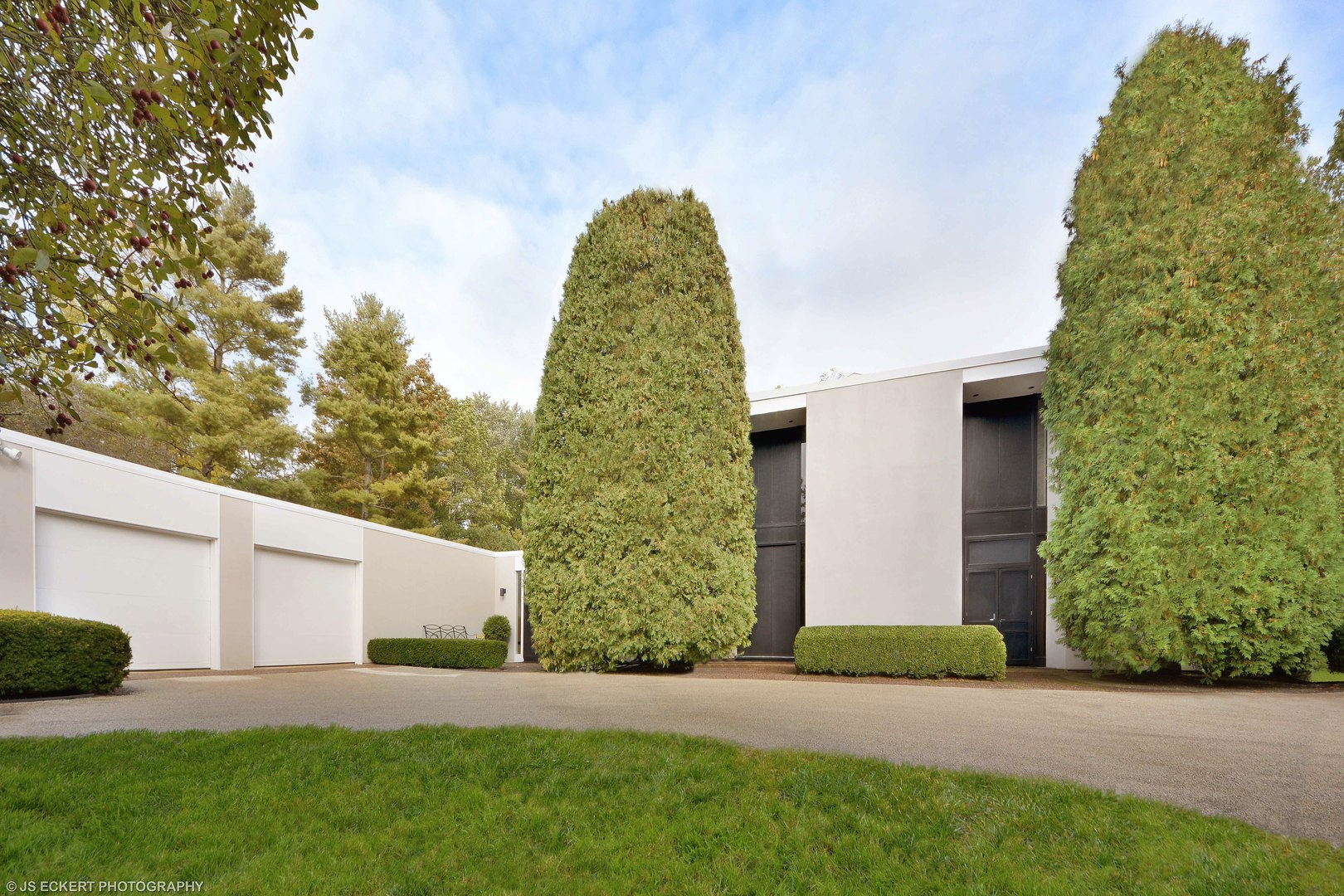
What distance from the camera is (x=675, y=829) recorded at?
10.8ft

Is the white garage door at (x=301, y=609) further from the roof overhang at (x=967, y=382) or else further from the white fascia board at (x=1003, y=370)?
the white fascia board at (x=1003, y=370)

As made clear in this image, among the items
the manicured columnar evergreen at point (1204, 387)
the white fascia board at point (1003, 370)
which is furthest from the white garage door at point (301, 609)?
the manicured columnar evergreen at point (1204, 387)

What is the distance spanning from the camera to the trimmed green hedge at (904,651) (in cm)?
937

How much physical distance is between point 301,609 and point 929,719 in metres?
13.1

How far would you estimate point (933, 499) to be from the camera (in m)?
11.9

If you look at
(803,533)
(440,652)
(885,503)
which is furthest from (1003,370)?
(440,652)

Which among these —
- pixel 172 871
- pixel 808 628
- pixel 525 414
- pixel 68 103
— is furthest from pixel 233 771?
pixel 525 414

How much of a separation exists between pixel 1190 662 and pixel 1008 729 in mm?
5470

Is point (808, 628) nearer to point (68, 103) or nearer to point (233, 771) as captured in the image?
point (233, 771)

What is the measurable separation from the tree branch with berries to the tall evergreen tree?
57.4 ft

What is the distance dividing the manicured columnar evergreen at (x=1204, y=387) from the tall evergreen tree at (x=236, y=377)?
779 inches

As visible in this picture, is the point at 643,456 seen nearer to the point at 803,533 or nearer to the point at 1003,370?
the point at 803,533

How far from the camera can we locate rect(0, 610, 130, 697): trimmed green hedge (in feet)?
22.5

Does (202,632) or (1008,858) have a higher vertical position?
(1008,858)
